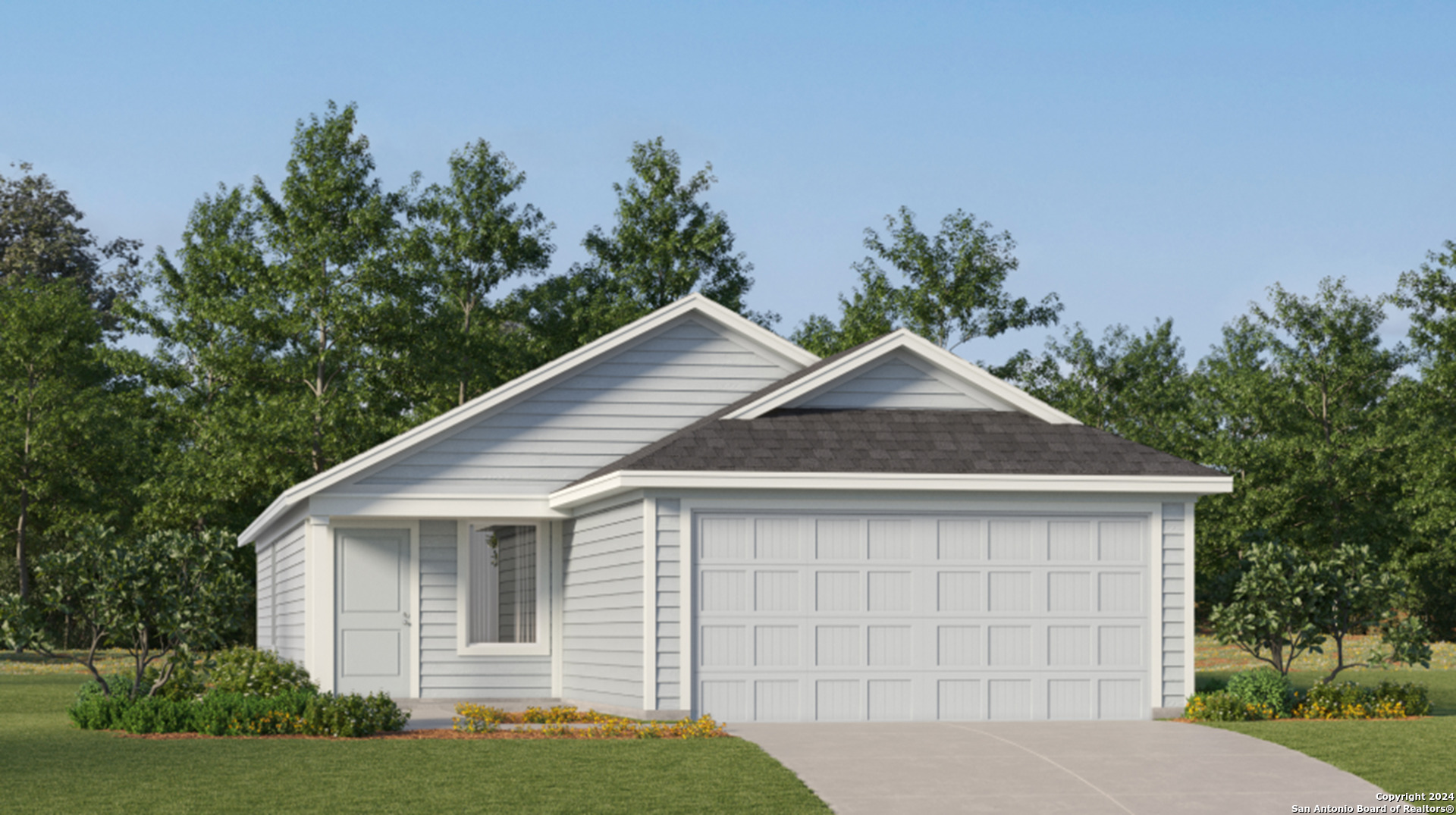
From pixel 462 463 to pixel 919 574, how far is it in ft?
21.6

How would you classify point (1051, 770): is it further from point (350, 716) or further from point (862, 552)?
point (350, 716)

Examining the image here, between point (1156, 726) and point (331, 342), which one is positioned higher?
point (331, 342)

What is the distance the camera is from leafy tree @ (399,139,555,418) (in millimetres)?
40844

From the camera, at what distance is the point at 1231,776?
13.6 metres

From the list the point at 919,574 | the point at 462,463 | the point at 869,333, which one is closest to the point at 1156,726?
the point at 919,574

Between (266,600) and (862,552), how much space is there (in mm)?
13790

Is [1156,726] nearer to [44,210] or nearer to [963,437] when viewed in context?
[963,437]

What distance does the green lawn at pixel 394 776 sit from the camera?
12.1 m

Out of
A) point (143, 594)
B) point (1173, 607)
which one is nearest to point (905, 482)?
point (1173, 607)

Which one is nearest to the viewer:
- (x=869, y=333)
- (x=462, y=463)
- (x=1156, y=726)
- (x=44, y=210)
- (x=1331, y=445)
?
(x=1156, y=726)

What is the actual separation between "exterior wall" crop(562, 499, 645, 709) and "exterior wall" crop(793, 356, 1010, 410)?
3448 mm

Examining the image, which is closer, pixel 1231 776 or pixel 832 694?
pixel 1231 776

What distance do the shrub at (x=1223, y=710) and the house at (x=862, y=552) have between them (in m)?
0.32

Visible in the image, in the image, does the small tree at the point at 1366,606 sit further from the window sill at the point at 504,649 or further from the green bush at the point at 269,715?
the green bush at the point at 269,715
